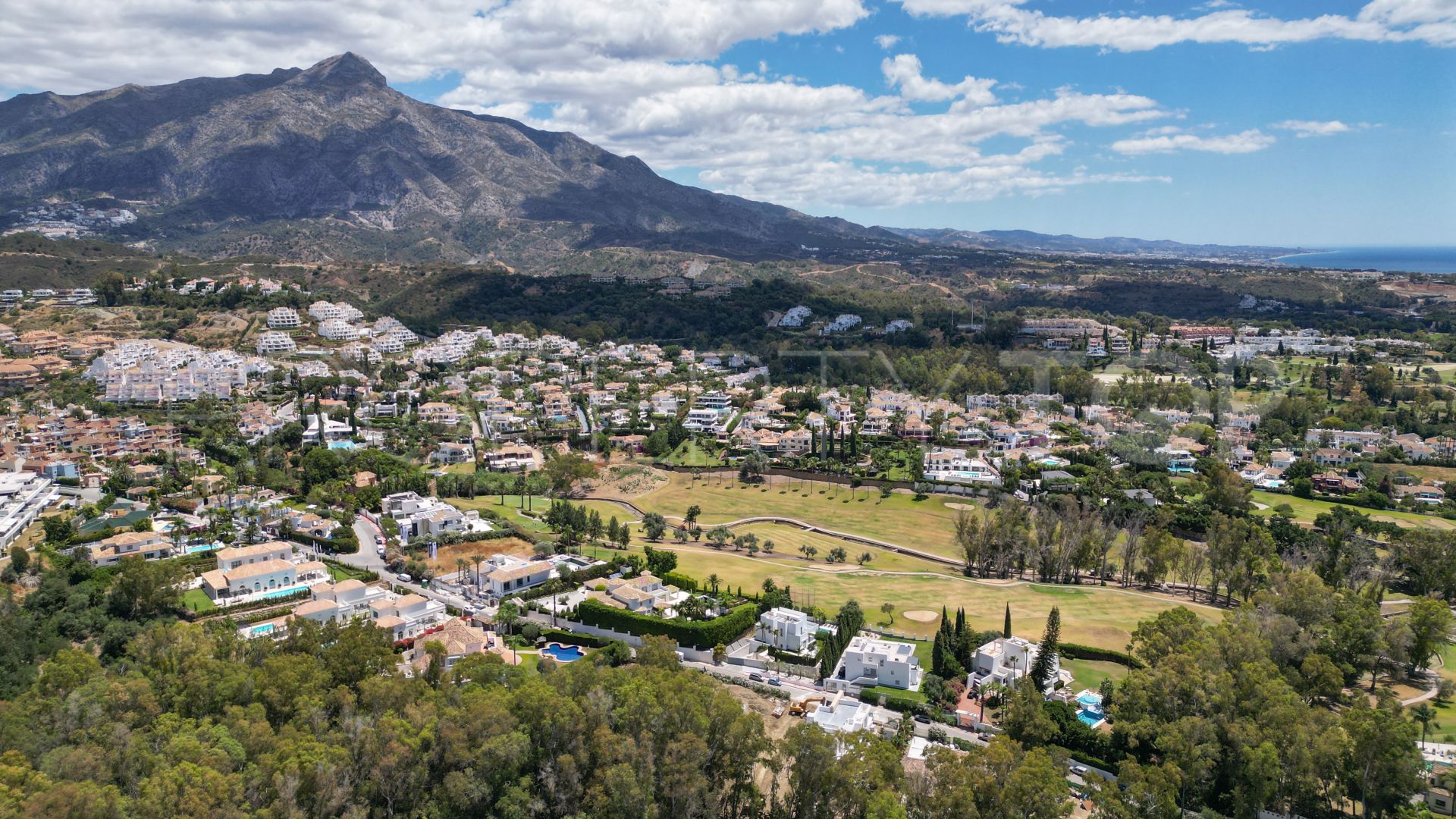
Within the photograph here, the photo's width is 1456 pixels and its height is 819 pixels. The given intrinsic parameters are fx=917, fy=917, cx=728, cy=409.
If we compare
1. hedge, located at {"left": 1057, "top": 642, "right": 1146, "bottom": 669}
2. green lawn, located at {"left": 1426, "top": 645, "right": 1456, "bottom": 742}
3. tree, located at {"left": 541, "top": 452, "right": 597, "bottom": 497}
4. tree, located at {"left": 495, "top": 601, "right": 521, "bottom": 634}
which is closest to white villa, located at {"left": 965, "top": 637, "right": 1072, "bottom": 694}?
hedge, located at {"left": 1057, "top": 642, "right": 1146, "bottom": 669}

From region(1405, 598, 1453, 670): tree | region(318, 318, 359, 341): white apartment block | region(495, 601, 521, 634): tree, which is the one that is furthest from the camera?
region(318, 318, 359, 341): white apartment block

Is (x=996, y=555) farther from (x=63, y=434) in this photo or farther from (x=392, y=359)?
(x=392, y=359)

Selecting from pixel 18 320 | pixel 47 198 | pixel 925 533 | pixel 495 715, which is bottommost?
pixel 925 533

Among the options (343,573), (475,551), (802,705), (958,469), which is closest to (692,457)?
(958,469)

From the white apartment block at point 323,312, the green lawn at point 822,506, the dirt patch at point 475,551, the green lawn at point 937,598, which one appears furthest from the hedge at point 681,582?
the white apartment block at point 323,312

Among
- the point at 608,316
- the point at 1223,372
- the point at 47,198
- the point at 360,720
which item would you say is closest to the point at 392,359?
the point at 608,316

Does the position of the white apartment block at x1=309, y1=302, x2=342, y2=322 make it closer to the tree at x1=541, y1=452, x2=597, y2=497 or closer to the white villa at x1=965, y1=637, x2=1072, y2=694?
the tree at x1=541, y1=452, x2=597, y2=497
